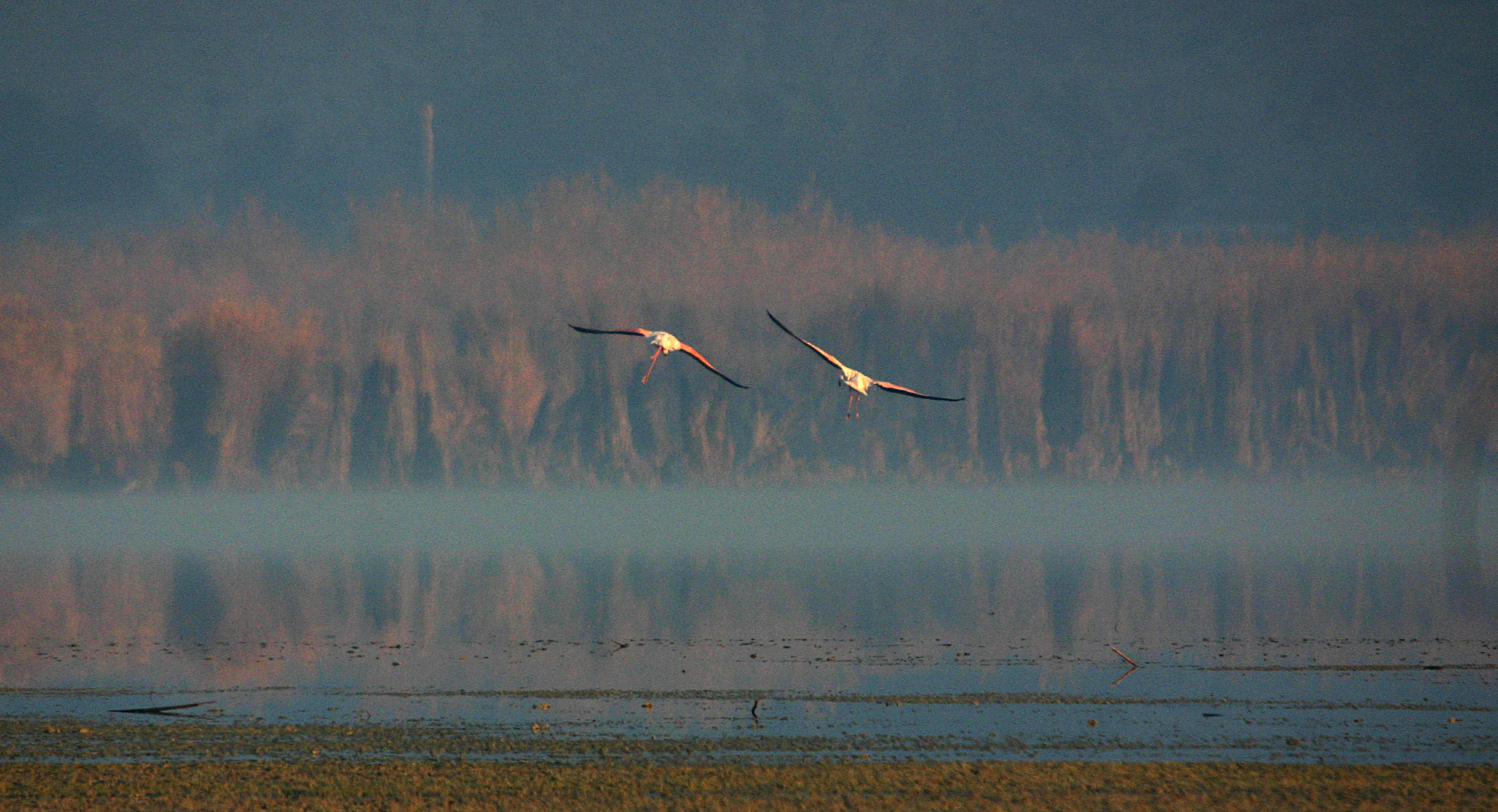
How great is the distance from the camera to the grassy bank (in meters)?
26.3

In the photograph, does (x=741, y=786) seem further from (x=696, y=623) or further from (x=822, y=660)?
(x=696, y=623)

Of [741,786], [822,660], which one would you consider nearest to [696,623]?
[822,660]

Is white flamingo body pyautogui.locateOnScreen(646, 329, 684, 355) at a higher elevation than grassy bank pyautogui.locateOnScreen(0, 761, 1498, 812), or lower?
higher

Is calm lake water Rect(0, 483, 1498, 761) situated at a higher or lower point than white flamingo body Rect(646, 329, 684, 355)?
lower

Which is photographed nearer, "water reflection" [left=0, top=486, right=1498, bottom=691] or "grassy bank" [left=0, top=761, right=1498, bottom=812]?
"grassy bank" [left=0, top=761, right=1498, bottom=812]

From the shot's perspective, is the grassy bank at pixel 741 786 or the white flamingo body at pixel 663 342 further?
the white flamingo body at pixel 663 342

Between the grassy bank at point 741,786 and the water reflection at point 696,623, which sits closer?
the grassy bank at point 741,786

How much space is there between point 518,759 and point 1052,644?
34.0m

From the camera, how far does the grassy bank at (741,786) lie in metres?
26.3

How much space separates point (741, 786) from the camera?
92.1ft

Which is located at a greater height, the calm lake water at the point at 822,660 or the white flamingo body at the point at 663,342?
the white flamingo body at the point at 663,342

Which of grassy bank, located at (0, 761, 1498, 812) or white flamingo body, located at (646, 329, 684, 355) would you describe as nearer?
grassy bank, located at (0, 761, 1498, 812)

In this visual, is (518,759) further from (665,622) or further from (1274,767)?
(665,622)

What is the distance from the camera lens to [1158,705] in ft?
129
